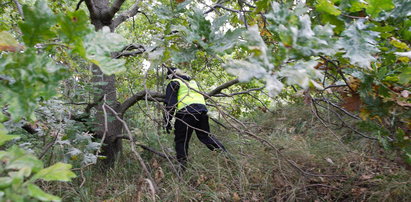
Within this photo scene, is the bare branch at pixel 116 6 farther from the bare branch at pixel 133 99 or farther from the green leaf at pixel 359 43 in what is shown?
the green leaf at pixel 359 43

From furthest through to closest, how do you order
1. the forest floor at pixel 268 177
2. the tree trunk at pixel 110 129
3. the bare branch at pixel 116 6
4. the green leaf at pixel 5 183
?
the tree trunk at pixel 110 129 → the bare branch at pixel 116 6 → the forest floor at pixel 268 177 → the green leaf at pixel 5 183

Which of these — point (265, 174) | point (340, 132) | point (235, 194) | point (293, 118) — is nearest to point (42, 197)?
point (235, 194)

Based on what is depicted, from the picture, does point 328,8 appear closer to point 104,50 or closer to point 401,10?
point 401,10

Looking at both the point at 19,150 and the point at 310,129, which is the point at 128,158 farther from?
the point at 19,150

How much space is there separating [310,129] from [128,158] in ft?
10.6

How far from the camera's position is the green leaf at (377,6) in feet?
2.49

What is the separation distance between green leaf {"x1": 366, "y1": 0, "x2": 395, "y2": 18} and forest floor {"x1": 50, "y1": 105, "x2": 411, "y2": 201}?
1.57 meters

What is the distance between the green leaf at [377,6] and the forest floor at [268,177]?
157 centimetres

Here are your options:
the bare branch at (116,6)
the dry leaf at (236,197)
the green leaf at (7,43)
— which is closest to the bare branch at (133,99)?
the bare branch at (116,6)

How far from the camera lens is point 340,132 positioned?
4.62 m

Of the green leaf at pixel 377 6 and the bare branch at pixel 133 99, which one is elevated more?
the green leaf at pixel 377 6

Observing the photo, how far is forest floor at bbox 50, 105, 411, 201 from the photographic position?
2785 mm

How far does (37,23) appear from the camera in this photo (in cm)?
70

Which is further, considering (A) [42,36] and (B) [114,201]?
(B) [114,201]
